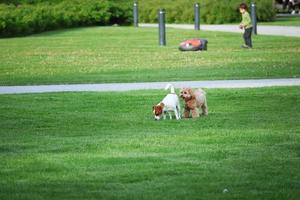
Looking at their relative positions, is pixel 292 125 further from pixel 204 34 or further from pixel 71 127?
pixel 204 34

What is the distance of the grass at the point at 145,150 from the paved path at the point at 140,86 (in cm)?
185

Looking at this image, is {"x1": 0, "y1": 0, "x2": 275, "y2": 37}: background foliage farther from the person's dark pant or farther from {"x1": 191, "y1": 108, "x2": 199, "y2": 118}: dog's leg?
{"x1": 191, "y1": 108, "x2": 199, "y2": 118}: dog's leg

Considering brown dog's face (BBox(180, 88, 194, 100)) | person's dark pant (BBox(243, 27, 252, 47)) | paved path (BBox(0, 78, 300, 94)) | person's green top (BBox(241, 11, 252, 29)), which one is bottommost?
person's dark pant (BBox(243, 27, 252, 47))

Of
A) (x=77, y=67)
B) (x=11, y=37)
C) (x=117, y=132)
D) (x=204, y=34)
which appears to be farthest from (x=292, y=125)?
(x=11, y=37)

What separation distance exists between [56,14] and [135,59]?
59.8 ft

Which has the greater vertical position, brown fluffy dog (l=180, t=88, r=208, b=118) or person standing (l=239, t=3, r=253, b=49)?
brown fluffy dog (l=180, t=88, r=208, b=118)

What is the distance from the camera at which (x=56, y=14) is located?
4647cm

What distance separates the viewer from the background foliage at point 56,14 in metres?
42.7

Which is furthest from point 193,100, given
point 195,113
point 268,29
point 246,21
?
point 268,29

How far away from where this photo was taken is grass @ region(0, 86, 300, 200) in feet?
33.0

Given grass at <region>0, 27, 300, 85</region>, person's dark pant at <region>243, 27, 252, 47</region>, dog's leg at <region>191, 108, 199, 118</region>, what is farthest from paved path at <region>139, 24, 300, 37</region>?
dog's leg at <region>191, 108, 199, 118</region>

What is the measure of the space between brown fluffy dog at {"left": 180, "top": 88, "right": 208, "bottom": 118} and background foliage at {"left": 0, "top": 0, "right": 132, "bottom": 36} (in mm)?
25730

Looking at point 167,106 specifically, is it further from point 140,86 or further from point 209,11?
point 209,11

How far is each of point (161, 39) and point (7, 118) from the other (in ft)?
61.6
